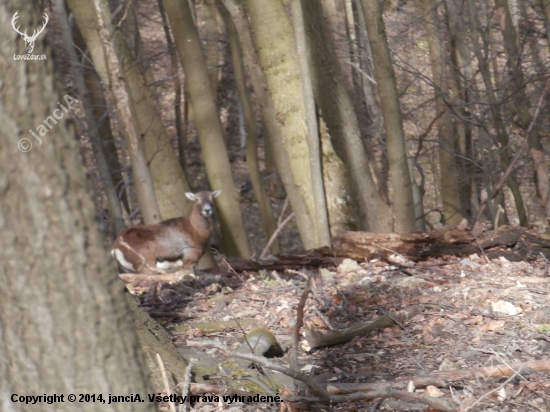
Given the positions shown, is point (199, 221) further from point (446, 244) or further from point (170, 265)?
point (446, 244)

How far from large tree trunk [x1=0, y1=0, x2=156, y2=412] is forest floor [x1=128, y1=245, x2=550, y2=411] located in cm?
107

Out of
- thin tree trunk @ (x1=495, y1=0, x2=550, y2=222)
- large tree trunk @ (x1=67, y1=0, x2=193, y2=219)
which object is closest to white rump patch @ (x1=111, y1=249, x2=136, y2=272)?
large tree trunk @ (x1=67, y1=0, x2=193, y2=219)

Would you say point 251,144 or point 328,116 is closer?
point 328,116

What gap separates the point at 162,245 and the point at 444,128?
782 centimetres

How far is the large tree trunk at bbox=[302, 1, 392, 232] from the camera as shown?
8.38 metres

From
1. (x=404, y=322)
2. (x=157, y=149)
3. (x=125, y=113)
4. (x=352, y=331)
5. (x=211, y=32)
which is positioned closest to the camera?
(x=352, y=331)

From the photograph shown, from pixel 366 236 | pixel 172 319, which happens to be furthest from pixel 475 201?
pixel 172 319

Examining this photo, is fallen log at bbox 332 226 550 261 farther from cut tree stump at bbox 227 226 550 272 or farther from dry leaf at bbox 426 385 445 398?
dry leaf at bbox 426 385 445 398

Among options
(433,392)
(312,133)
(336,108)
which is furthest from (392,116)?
(433,392)

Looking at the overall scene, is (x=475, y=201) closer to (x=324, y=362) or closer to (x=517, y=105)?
(x=517, y=105)

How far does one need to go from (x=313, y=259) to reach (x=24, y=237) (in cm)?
492

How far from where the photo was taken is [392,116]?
887cm

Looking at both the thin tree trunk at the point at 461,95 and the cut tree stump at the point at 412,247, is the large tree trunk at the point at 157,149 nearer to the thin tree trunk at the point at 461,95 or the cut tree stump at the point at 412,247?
the cut tree stump at the point at 412,247

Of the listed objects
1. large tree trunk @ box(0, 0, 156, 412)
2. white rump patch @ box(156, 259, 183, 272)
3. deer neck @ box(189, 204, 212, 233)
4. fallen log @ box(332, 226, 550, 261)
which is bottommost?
white rump patch @ box(156, 259, 183, 272)
